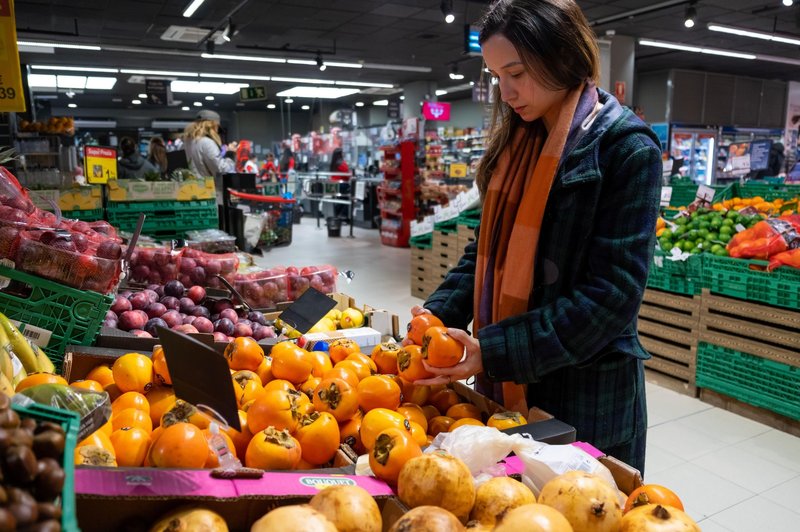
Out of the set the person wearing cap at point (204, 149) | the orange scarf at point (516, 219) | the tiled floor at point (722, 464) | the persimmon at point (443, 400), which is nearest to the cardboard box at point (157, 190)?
the person wearing cap at point (204, 149)

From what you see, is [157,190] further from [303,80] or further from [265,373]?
[303,80]

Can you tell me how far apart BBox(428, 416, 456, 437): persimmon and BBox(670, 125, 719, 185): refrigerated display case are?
15.1 metres

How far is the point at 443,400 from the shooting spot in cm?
161

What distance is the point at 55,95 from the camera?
782 inches

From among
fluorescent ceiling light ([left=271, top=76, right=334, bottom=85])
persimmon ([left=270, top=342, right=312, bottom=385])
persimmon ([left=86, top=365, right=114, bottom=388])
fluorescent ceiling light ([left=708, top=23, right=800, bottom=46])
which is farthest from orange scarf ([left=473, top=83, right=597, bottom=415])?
fluorescent ceiling light ([left=271, top=76, right=334, bottom=85])

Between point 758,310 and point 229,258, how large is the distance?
3264mm

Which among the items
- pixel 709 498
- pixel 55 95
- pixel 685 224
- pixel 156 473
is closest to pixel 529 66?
pixel 156 473

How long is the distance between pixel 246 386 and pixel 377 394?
345 mm

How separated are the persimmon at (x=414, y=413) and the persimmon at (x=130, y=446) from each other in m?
0.56

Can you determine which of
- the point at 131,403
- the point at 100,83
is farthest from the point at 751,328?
the point at 100,83

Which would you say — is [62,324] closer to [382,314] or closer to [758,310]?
[382,314]

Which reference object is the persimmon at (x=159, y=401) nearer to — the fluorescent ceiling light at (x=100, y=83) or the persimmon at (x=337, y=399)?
the persimmon at (x=337, y=399)

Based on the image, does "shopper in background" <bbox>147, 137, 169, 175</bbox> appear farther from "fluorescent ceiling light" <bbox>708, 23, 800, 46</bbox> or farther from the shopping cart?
"fluorescent ceiling light" <bbox>708, 23, 800, 46</bbox>

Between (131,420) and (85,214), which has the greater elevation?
(85,214)
